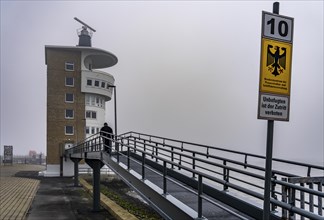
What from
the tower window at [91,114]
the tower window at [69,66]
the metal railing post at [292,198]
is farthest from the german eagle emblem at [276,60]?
the tower window at [69,66]

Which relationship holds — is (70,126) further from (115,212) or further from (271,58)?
(271,58)

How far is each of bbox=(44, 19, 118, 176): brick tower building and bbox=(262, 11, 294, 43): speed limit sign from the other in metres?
37.6

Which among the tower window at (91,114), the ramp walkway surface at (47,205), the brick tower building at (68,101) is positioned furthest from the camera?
the tower window at (91,114)

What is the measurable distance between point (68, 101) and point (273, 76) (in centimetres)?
3841

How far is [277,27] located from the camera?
12.0ft

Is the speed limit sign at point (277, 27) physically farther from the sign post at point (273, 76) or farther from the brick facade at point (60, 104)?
the brick facade at point (60, 104)

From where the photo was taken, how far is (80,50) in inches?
1618

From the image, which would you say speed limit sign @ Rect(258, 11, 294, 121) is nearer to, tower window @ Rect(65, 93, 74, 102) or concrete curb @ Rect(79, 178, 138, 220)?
concrete curb @ Rect(79, 178, 138, 220)

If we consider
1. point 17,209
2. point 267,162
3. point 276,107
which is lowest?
point 17,209

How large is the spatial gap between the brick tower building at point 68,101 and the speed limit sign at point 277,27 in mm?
37614

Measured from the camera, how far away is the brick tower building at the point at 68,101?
39.0 meters

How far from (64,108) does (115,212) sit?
1009 inches

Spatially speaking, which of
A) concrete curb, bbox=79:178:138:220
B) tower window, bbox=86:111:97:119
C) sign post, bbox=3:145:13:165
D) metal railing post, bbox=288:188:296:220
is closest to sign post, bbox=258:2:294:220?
metal railing post, bbox=288:188:296:220

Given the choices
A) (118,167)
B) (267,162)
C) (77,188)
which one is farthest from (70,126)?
(267,162)
